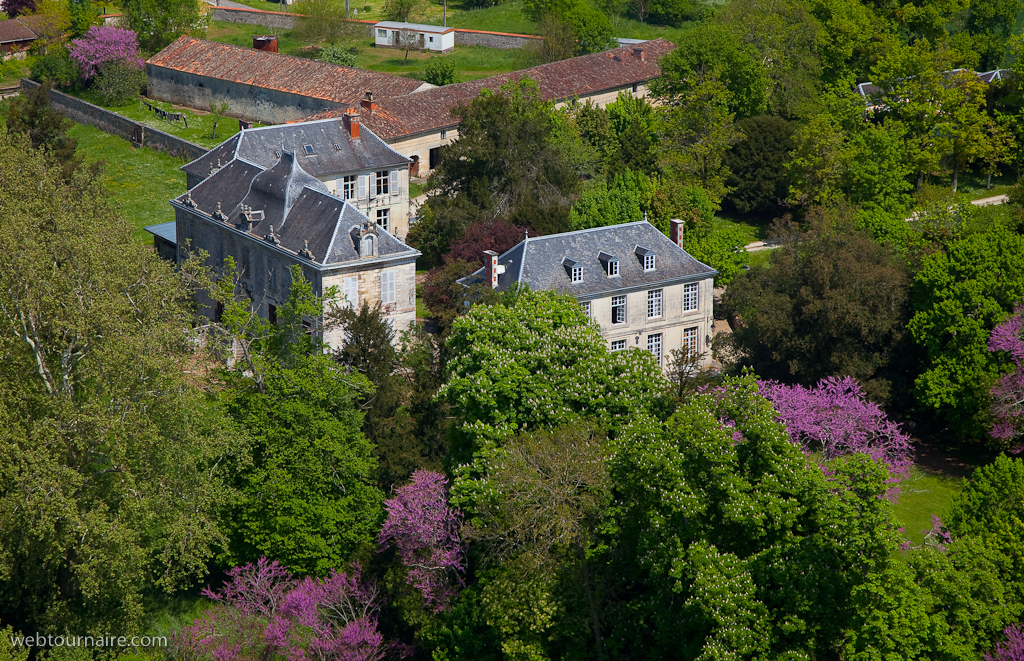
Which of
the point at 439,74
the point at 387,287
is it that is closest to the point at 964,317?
the point at 387,287

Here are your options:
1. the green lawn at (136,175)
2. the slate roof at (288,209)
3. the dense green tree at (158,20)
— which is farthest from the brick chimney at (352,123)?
the dense green tree at (158,20)

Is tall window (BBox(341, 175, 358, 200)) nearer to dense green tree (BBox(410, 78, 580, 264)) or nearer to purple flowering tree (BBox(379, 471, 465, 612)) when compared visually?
dense green tree (BBox(410, 78, 580, 264))

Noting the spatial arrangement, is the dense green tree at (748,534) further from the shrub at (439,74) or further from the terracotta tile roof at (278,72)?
the shrub at (439,74)

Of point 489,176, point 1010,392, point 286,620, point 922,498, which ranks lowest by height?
point 922,498

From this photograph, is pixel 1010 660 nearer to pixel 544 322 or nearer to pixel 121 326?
pixel 544 322

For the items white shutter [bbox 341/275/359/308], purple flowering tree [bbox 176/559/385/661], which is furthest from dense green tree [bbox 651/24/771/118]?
purple flowering tree [bbox 176/559/385/661]

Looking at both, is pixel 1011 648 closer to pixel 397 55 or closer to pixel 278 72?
pixel 278 72
